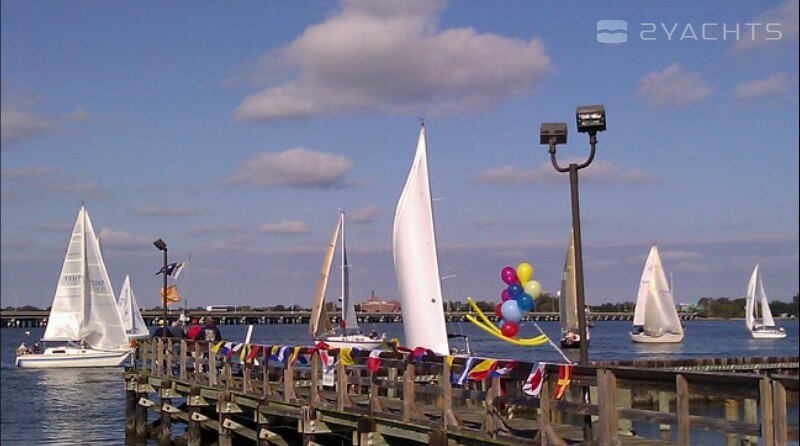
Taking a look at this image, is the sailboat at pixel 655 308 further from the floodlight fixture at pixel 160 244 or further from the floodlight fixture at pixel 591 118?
the floodlight fixture at pixel 591 118

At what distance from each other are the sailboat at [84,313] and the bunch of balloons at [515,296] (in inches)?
1569

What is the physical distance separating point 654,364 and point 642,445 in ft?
73.6

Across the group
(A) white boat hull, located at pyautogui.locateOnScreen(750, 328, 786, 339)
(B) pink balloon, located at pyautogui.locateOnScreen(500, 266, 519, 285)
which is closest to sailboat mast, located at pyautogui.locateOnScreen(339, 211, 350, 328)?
(B) pink balloon, located at pyautogui.locateOnScreen(500, 266, 519, 285)

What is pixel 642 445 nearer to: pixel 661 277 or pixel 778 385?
pixel 778 385

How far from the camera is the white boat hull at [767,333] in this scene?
296 ft

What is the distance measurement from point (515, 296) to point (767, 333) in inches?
2927

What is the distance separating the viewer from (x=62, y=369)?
58.1m

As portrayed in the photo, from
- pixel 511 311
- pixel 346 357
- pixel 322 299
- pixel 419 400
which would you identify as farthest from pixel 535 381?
pixel 322 299

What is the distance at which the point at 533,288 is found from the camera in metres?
22.1

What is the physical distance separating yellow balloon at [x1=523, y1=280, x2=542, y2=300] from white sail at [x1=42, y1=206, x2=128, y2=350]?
131 feet

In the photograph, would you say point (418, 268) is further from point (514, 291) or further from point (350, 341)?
point (350, 341)

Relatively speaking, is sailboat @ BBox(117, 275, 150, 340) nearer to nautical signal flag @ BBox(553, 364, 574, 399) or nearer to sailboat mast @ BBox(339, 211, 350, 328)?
sailboat mast @ BBox(339, 211, 350, 328)

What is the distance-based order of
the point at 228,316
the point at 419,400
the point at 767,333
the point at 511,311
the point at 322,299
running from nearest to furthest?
1. the point at 419,400
2. the point at 511,311
3. the point at 322,299
4. the point at 767,333
5. the point at 228,316

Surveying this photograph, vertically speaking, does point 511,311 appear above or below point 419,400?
above
